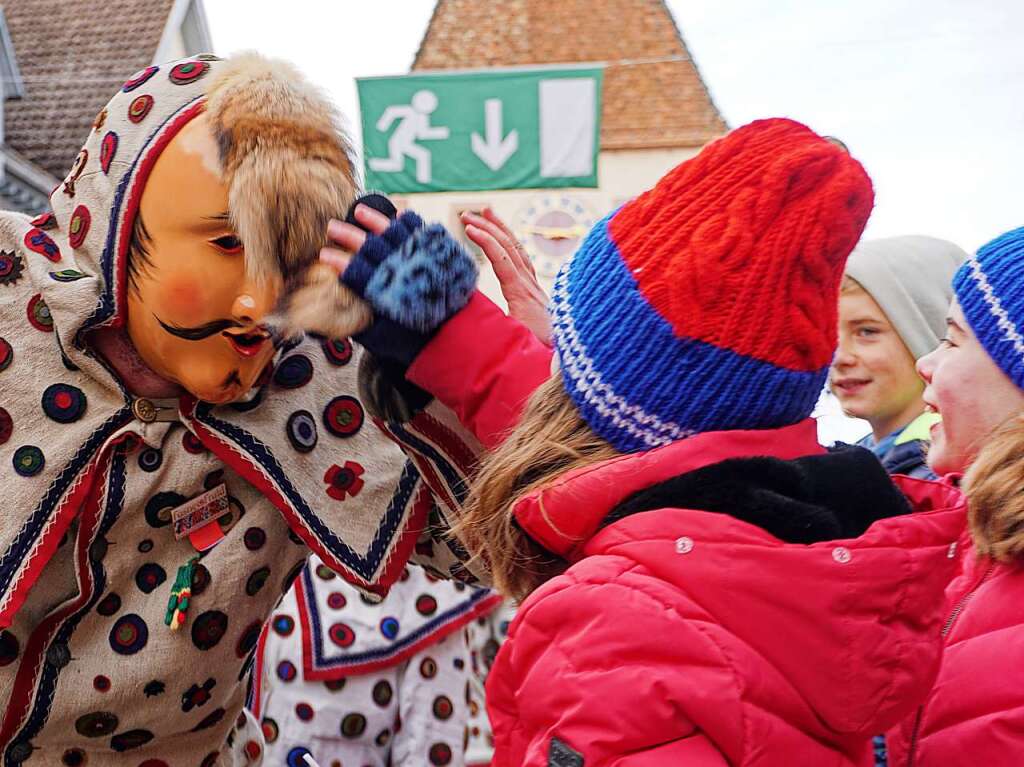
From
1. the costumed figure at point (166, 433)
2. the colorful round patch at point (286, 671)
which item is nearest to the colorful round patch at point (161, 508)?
the costumed figure at point (166, 433)

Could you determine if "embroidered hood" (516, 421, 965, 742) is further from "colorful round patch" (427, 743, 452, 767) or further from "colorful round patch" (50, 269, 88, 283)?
"colorful round patch" (427, 743, 452, 767)

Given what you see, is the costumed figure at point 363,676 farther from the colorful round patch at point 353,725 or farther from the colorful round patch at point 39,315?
the colorful round patch at point 39,315

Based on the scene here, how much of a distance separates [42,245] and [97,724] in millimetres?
735

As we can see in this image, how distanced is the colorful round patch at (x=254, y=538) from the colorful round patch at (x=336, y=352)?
309 mm

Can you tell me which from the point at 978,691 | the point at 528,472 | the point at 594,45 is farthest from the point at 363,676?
the point at 594,45

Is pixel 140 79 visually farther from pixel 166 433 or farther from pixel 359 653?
pixel 359 653

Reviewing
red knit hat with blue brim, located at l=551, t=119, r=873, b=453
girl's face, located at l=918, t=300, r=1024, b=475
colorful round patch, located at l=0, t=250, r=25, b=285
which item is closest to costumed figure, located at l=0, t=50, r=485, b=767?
colorful round patch, located at l=0, t=250, r=25, b=285

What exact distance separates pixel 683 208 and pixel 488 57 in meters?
10.6

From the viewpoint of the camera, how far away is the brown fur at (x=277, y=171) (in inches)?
63.0

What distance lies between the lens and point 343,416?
73.6 inches

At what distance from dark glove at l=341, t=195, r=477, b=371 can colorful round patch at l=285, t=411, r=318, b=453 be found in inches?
16.3

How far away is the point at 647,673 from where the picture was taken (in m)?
1.05

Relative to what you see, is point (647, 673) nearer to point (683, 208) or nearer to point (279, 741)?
point (683, 208)

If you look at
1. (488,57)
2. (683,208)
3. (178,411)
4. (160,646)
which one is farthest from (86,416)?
(488,57)
